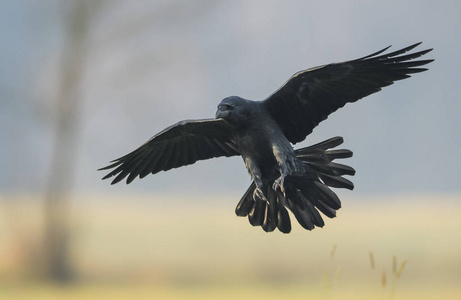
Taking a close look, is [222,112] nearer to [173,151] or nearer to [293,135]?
[293,135]

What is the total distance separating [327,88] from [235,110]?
69 cm

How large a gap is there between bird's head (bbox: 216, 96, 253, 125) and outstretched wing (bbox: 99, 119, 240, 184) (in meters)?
0.41

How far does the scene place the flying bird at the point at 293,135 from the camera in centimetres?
394

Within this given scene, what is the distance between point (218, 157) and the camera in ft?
15.0

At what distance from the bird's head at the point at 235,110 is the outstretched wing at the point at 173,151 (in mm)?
415

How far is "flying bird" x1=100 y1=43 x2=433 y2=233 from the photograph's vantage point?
3.94 metres

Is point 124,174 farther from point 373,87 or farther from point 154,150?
point 373,87

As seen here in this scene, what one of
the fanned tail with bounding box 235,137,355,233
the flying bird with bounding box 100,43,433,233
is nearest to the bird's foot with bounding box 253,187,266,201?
the flying bird with bounding box 100,43,433,233

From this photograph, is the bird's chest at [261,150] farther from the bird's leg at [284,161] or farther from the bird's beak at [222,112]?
the bird's beak at [222,112]

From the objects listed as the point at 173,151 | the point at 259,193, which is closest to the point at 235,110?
the point at 259,193

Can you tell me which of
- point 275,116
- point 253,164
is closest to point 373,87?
point 275,116

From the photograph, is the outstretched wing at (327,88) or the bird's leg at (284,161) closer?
the bird's leg at (284,161)

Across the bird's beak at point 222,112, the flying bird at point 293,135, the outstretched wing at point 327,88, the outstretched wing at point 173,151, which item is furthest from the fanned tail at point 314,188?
the bird's beak at point 222,112

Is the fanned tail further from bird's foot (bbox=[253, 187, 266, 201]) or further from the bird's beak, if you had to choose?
the bird's beak
